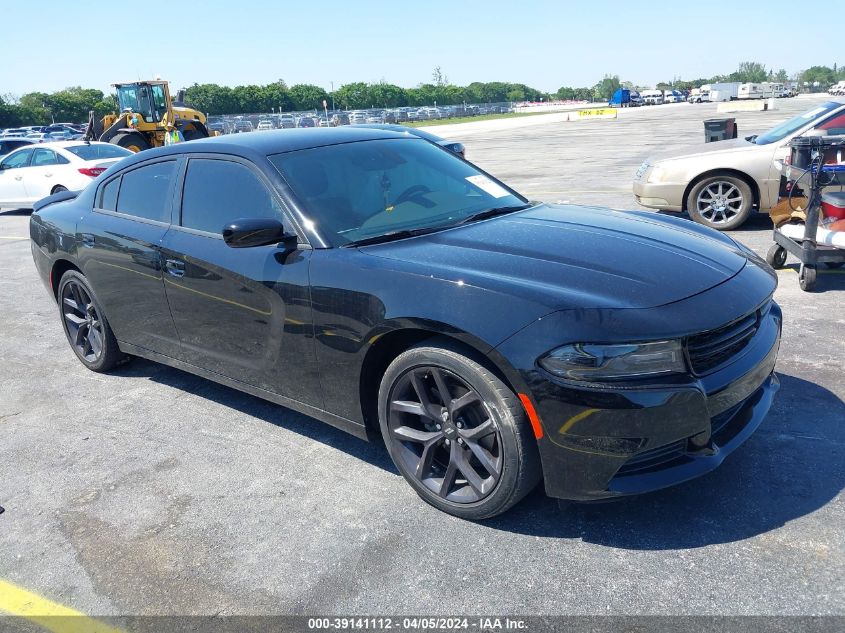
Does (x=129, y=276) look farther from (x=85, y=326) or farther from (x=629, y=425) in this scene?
(x=629, y=425)

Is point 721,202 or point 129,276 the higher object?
point 129,276

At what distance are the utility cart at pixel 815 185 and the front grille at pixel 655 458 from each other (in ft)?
12.9

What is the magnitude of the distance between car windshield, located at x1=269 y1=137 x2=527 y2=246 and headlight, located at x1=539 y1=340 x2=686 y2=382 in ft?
4.13

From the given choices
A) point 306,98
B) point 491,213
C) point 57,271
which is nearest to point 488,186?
point 491,213

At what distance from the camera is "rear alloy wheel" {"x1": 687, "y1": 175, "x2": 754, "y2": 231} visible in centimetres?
854

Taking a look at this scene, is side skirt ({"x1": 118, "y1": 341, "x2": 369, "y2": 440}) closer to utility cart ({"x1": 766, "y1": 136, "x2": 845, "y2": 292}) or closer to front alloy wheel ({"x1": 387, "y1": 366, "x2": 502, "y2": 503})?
front alloy wheel ({"x1": 387, "y1": 366, "x2": 502, "y2": 503})

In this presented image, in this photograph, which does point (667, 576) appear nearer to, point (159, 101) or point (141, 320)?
point (141, 320)

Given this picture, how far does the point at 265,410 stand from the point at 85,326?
6.00 feet

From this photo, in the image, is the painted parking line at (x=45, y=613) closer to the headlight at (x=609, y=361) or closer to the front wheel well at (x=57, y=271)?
the headlight at (x=609, y=361)

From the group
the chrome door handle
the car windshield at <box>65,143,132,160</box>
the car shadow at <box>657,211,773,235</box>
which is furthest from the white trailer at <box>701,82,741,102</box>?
the chrome door handle

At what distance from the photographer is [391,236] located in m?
3.53

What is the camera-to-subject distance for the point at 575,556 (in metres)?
2.82

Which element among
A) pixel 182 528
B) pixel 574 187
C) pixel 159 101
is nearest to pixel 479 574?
pixel 182 528

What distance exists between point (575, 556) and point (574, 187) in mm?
11189
